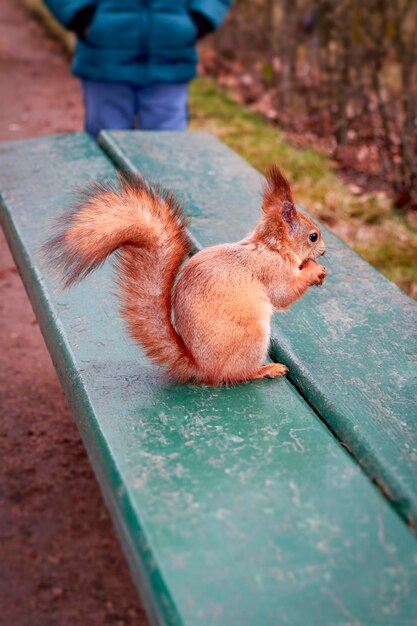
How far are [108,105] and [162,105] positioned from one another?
254 millimetres

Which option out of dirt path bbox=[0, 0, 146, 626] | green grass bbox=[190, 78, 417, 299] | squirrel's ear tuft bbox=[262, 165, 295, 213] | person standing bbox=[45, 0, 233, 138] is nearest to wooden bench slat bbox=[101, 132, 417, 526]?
squirrel's ear tuft bbox=[262, 165, 295, 213]

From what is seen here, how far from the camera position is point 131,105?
12.2ft

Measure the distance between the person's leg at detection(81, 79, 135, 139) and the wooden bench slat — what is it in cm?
113

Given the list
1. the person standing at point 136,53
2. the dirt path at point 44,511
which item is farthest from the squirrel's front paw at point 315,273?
the person standing at point 136,53

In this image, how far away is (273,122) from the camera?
5691 millimetres

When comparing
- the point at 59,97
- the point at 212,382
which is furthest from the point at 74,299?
the point at 59,97

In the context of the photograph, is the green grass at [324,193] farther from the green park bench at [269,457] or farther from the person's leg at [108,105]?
the green park bench at [269,457]

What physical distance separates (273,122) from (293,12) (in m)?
0.78

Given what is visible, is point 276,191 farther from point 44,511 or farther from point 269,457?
point 44,511

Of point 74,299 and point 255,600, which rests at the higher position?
point 255,600

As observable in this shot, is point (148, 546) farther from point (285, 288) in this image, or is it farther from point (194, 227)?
point (194, 227)

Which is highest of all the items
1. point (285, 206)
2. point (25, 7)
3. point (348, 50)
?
point (285, 206)

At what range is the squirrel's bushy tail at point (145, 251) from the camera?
4.63 feet

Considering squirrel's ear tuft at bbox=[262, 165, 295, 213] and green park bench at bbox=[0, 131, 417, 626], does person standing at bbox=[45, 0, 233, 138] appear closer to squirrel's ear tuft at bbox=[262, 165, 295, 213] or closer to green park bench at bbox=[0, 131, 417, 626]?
green park bench at bbox=[0, 131, 417, 626]
